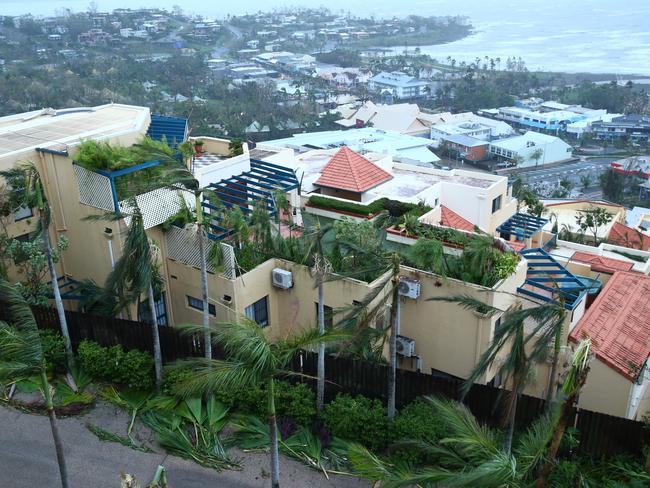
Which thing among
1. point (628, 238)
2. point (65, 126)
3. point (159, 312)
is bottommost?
point (628, 238)

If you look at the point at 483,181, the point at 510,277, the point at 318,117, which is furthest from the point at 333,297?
the point at 318,117

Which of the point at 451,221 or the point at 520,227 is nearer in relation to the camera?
the point at 451,221

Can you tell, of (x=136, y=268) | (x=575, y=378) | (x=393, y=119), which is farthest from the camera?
A: (x=393, y=119)

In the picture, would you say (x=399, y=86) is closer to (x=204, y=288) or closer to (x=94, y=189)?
(x=94, y=189)

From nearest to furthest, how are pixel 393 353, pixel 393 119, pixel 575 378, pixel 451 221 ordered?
pixel 575 378 < pixel 393 353 < pixel 451 221 < pixel 393 119

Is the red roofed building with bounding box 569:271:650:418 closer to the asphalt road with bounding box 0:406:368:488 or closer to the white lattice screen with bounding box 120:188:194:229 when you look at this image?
the asphalt road with bounding box 0:406:368:488

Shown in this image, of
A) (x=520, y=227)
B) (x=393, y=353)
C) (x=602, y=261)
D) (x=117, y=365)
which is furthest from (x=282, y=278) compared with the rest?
(x=602, y=261)

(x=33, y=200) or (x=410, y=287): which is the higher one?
(x=33, y=200)
